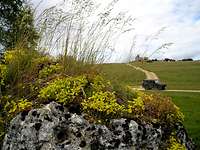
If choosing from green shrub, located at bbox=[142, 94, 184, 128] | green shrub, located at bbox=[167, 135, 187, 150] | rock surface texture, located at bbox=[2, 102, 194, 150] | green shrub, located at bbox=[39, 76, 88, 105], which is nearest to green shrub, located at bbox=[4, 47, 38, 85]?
green shrub, located at bbox=[39, 76, 88, 105]

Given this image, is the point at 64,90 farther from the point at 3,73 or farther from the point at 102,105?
the point at 3,73

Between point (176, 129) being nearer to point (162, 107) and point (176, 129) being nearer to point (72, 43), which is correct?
point (162, 107)

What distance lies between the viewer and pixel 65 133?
6.25 m

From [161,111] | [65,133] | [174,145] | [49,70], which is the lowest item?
[174,145]

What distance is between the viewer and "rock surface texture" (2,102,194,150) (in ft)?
20.3

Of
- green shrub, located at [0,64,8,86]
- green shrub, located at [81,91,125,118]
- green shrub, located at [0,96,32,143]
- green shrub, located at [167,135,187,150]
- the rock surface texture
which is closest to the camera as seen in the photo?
the rock surface texture

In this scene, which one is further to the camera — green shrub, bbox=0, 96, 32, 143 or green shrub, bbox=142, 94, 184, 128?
green shrub, bbox=142, 94, 184, 128

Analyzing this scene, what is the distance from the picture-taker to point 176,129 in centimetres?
738

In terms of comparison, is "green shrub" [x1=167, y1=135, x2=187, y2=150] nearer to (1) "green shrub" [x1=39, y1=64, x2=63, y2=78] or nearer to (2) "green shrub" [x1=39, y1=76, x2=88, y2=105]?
(2) "green shrub" [x1=39, y1=76, x2=88, y2=105]

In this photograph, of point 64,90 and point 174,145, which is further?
point 174,145

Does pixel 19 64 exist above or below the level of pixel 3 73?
above

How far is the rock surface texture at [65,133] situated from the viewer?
20.3ft

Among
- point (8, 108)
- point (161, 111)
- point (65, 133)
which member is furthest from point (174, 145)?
point (8, 108)

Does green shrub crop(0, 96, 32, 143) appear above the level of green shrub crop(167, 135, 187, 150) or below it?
above
